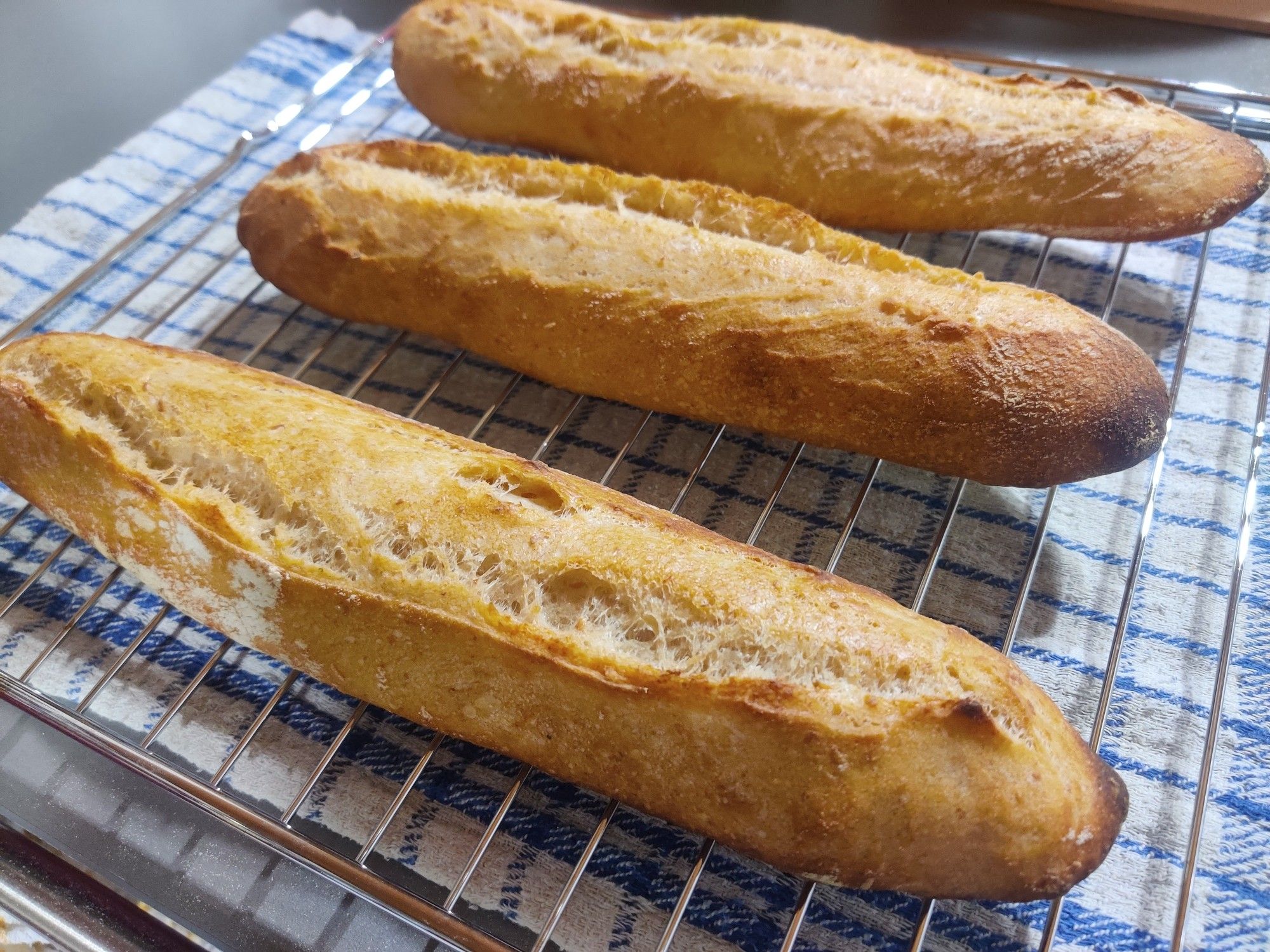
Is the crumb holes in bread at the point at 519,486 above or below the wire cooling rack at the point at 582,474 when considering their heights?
above

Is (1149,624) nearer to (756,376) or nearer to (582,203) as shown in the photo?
(756,376)

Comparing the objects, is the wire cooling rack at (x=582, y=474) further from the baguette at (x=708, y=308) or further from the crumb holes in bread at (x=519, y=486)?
the crumb holes in bread at (x=519, y=486)

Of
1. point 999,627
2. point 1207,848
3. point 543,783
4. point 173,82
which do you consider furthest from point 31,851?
point 173,82

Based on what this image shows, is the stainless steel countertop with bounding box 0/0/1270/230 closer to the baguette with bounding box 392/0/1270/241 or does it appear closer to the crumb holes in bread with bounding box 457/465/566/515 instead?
the baguette with bounding box 392/0/1270/241

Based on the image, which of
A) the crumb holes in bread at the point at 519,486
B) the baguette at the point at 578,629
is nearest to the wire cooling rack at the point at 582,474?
the baguette at the point at 578,629

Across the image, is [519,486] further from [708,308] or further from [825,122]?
A: [825,122]

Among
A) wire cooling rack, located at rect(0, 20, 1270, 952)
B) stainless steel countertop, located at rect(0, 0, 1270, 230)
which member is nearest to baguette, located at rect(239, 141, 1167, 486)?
wire cooling rack, located at rect(0, 20, 1270, 952)

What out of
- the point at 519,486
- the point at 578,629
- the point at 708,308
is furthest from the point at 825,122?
the point at 578,629
